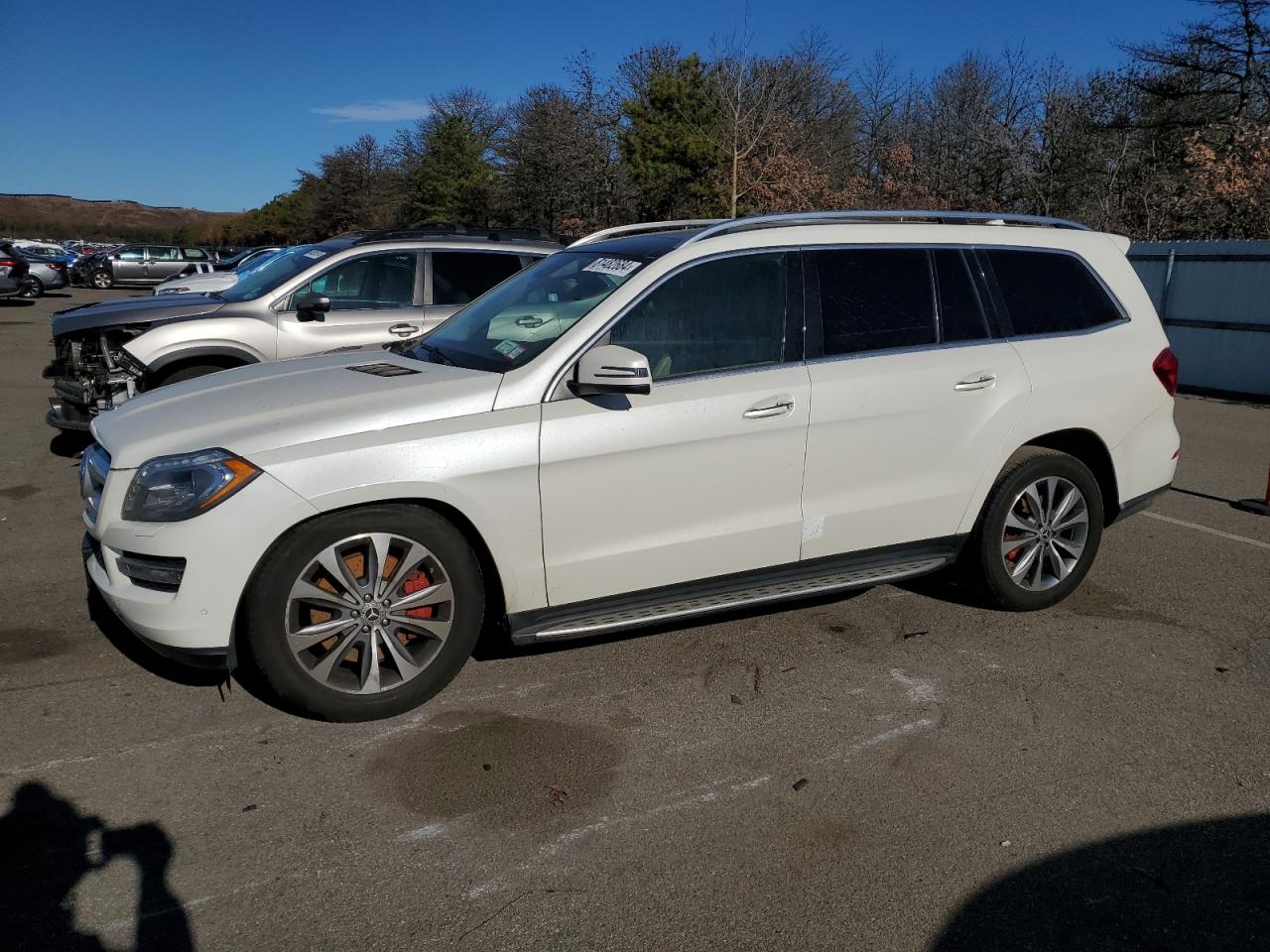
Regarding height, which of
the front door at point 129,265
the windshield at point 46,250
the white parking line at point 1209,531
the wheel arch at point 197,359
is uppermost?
the windshield at point 46,250

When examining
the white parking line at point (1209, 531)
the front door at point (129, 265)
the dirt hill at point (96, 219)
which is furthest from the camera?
the dirt hill at point (96, 219)

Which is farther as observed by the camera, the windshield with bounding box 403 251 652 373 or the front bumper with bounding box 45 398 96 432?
the front bumper with bounding box 45 398 96 432

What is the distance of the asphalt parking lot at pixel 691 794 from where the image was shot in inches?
111

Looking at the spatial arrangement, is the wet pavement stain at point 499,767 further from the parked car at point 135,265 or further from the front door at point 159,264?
the front door at point 159,264

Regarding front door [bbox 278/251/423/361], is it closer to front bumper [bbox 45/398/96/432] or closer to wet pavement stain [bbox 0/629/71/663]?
front bumper [bbox 45/398/96/432]

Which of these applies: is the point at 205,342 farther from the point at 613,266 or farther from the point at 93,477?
the point at 613,266

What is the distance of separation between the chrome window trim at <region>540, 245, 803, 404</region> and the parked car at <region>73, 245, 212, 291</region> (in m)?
40.9

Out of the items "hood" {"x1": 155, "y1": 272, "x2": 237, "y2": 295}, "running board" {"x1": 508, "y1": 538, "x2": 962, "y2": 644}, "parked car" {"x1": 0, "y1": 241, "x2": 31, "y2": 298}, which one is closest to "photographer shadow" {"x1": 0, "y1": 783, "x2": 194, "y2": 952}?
"running board" {"x1": 508, "y1": 538, "x2": 962, "y2": 644}

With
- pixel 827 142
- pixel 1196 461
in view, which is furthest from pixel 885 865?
pixel 827 142

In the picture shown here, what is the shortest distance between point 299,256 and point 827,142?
28.8 m

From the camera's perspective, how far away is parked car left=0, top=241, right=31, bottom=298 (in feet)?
92.1

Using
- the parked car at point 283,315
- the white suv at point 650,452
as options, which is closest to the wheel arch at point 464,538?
the white suv at point 650,452

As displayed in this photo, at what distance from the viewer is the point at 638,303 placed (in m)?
4.18

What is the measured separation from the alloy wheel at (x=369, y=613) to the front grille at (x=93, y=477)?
943mm
